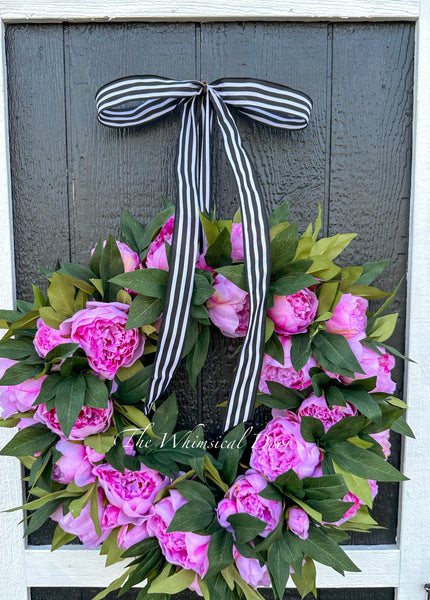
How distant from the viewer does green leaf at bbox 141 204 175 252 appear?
0.56 metres

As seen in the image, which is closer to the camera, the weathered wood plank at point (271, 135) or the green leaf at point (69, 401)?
the green leaf at point (69, 401)

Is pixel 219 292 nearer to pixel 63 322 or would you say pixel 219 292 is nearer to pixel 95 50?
pixel 63 322

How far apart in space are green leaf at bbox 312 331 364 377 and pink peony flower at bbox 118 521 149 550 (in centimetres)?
34

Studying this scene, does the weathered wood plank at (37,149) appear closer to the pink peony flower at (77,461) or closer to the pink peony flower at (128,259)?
the pink peony flower at (128,259)

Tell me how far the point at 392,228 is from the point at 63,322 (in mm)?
512

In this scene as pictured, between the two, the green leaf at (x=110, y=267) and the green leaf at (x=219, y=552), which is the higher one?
the green leaf at (x=110, y=267)

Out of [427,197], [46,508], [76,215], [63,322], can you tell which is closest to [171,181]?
[76,215]

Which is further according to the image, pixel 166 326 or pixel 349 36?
pixel 349 36

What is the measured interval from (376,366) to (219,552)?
31 centimetres

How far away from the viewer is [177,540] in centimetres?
54

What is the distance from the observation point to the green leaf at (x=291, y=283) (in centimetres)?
49

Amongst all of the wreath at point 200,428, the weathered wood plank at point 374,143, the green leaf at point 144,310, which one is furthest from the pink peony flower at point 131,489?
the weathered wood plank at point 374,143

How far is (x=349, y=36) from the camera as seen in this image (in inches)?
24.6

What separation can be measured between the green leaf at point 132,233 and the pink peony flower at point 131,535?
1.26 feet
